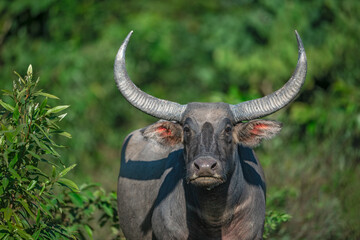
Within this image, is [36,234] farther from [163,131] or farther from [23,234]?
[163,131]

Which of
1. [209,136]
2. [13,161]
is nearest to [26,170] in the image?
[13,161]

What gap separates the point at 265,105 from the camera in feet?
22.0

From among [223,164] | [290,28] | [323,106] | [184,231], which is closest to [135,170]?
[184,231]

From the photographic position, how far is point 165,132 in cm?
689

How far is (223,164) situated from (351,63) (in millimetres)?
9466

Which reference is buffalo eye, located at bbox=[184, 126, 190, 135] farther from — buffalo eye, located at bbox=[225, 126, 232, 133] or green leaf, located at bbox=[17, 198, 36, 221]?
→ green leaf, located at bbox=[17, 198, 36, 221]

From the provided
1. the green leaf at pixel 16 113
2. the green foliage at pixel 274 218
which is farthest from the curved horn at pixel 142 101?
the green foliage at pixel 274 218

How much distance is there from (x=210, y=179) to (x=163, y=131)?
3.24ft

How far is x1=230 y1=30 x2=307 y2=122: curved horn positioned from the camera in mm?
6605

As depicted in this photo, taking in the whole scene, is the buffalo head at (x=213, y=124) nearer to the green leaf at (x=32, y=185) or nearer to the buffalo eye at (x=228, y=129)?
the buffalo eye at (x=228, y=129)

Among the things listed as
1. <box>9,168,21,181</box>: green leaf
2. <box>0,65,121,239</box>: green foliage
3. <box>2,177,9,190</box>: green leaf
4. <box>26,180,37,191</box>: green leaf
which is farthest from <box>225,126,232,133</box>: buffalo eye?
<box>2,177,9,190</box>: green leaf

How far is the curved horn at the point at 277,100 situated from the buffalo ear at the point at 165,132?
22.5 inches

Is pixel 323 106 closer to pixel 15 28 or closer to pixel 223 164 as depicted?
pixel 15 28

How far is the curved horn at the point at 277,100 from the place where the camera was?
21.7 ft
